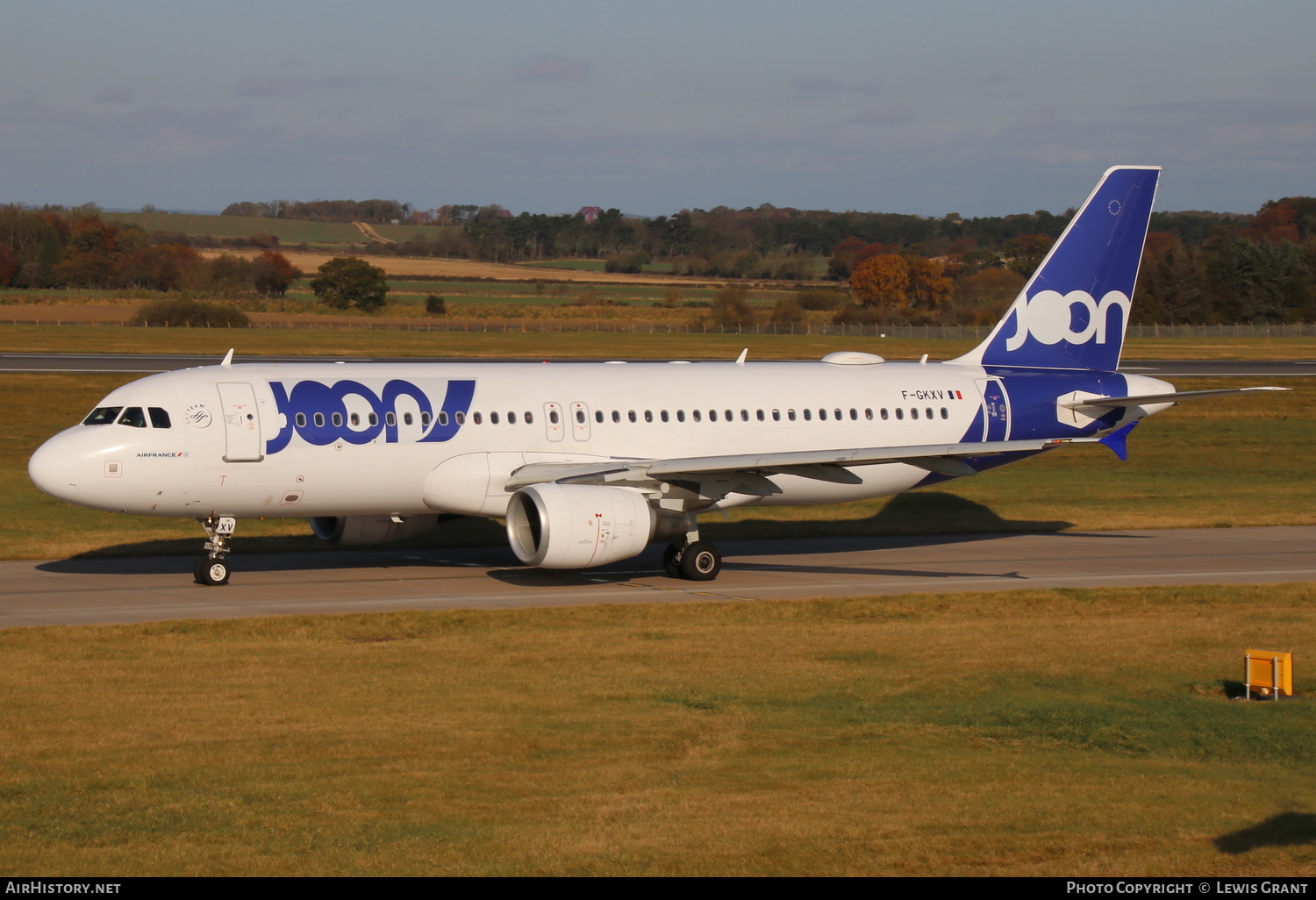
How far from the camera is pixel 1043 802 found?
13781mm

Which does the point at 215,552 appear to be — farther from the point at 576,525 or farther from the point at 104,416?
the point at 576,525

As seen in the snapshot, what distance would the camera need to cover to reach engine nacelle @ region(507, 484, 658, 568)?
84.4 feet

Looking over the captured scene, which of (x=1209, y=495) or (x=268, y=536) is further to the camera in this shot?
(x=1209, y=495)

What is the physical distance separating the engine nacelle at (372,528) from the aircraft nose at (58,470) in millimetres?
5290

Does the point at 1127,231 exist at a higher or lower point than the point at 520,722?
higher

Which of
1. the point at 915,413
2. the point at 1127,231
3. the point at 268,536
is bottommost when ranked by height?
the point at 268,536

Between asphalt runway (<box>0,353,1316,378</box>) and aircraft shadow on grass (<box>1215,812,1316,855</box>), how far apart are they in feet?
165

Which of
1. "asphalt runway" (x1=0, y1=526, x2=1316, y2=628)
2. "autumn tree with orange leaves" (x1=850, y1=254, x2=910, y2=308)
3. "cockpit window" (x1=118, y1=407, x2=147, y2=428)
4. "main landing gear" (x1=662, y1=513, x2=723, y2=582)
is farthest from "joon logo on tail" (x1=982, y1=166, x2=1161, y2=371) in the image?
"autumn tree with orange leaves" (x1=850, y1=254, x2=910, y2=308)

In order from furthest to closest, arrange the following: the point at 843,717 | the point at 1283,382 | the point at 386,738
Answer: the point at 1283,382, the point at 843,717, the point at 386,738

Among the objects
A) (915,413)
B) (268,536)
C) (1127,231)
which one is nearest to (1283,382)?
(1127,231)

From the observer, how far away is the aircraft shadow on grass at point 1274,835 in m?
12.4

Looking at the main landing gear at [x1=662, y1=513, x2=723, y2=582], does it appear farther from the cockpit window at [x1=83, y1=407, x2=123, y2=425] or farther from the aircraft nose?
the aircraft nose

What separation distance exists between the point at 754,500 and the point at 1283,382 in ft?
163
